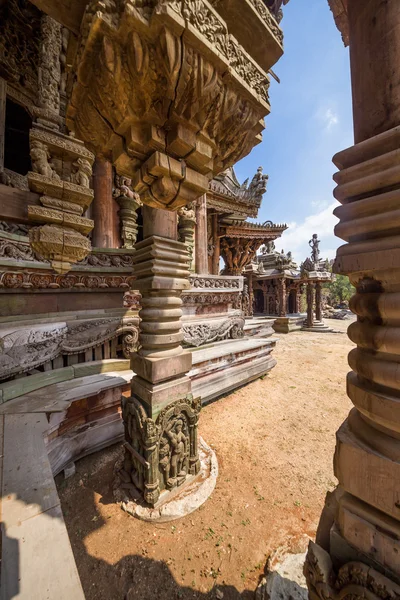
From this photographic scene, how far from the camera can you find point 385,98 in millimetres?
894

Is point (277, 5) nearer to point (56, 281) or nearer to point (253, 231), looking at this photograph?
point (56, 281)

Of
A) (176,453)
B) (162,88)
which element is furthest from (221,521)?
(162,88)

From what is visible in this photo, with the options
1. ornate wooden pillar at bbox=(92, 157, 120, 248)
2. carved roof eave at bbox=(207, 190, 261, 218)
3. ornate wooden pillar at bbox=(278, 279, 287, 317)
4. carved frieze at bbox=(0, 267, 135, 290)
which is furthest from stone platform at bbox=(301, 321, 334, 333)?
carved frieze at bbox=(0, 267, 135, 290)

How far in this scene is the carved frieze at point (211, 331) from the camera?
4.84m

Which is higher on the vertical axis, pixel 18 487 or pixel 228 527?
pixel 18 487

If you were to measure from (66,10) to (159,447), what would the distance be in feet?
10.8

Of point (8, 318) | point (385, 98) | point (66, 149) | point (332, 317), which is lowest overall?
point (332, 317)

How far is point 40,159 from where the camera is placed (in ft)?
9.90

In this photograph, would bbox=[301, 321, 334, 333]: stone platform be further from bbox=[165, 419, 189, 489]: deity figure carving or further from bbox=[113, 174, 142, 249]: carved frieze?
bbox=[165, 419, 189, 489]: deity figure carving

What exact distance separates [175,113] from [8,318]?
3.04m

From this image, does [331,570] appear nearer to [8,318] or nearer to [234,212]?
[8,318]

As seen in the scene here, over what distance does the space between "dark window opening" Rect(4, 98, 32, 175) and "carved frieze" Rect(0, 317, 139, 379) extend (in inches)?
224

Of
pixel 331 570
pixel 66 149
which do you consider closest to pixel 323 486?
pixel 331 570

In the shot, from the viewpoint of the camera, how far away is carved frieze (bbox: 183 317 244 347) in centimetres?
484
